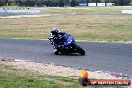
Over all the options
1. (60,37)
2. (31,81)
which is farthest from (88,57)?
(31,81)

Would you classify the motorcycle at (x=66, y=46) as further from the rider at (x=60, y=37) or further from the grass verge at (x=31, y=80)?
the grass verge at (x=31, y=80)

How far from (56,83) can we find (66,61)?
5742 mm

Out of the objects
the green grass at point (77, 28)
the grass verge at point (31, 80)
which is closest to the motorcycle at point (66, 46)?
the grass verge at point (31, 80)

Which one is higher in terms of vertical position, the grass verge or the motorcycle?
the grass verge

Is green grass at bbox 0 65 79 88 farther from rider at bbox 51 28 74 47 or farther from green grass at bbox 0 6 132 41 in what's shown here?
green grass at bbox 0 6 132 41

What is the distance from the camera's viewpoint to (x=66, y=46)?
18.8 metres

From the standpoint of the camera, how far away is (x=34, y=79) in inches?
444

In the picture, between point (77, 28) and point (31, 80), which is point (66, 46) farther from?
point (77, 28)

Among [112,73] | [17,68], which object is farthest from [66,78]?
[17,68]

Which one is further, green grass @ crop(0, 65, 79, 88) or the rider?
the rider

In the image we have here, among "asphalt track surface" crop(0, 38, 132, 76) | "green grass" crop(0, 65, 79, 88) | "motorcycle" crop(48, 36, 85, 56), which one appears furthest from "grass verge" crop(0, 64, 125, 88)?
"motorcycle" crop(48, 36, 85, 56)

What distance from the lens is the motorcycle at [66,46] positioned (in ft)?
60.9

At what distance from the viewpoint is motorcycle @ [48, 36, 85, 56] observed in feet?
60.9

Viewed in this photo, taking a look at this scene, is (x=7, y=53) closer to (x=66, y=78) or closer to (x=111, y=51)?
(x=111, y=51)
